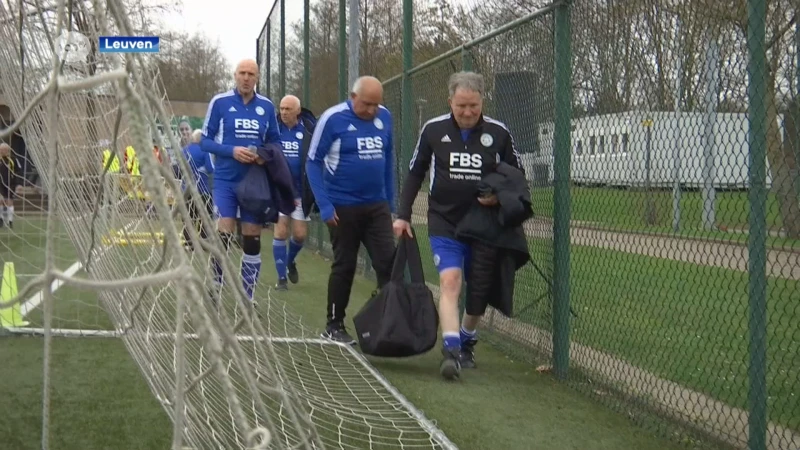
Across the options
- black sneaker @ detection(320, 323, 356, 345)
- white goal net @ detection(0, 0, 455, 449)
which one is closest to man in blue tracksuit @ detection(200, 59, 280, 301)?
black sneaker @ detection(320, 323, 356, 345)

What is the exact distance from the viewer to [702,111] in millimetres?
3758

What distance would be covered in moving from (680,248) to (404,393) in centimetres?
155

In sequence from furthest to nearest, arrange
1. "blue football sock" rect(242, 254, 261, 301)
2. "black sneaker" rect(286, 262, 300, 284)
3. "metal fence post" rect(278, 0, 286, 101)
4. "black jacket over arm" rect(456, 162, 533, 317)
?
"metal fence post" rect(278, 0, 286, 101)
"black sneaker" rect(286, 262, 300, 284)
"blue football sock" rect(242, 254, 261, 301)
"black jacket over arm" rect(456, 162, 533, 317)

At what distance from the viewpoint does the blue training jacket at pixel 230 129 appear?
646 centimetres

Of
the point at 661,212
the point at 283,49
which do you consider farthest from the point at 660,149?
the point at 283,49

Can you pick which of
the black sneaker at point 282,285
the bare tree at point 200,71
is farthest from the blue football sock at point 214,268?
the bare tree at point 200,71

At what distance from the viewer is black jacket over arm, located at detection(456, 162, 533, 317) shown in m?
4.90

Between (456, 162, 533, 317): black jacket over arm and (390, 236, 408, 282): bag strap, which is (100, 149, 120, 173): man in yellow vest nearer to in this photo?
(456, 162, 533, 317): black jacket over arm

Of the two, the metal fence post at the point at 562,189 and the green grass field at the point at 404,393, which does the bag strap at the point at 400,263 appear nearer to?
the green grass field at the point at 404,393

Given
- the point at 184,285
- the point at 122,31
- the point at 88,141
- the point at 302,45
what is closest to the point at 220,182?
the point at 88,141

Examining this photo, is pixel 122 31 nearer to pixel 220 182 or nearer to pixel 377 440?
pixel 377 440

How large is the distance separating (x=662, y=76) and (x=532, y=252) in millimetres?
1794

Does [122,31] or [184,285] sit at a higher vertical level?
[122,31]

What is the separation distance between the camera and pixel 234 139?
256 inches
